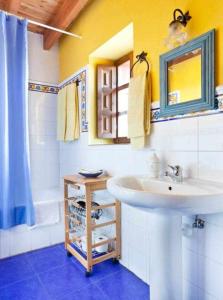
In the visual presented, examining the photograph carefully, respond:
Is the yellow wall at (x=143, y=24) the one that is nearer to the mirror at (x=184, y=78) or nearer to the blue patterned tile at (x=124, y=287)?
the mirror at (x=184, y=78)

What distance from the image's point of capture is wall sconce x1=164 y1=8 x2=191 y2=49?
1.13 m

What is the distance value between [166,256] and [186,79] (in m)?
0.95

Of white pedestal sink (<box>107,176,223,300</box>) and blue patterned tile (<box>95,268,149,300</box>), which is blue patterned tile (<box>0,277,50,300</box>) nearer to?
blue patterned tile (<box>95,268,149,300</box>)

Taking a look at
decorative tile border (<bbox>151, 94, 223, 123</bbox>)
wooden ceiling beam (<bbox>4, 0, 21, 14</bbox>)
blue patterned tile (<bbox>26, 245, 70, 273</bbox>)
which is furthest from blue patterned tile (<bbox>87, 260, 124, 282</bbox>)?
wooden ceiling beam (<bbox>4, 0, 21, 14</bbox>)

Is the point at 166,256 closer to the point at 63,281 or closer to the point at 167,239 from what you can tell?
the point at 167,239

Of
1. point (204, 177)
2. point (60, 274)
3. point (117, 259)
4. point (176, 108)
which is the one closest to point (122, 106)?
point (176, 108)

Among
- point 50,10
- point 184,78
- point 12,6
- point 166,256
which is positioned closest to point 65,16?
point 50,10

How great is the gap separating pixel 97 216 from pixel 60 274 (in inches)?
20.4

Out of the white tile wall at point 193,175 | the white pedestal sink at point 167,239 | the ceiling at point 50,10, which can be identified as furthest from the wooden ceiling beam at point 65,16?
the white pedestal sink at point 167,239

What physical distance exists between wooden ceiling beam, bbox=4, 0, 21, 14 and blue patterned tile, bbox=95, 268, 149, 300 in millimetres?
2517

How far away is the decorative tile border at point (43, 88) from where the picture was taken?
2.60 meters

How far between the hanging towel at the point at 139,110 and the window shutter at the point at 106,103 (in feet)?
1.99

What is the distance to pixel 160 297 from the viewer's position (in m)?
1.11

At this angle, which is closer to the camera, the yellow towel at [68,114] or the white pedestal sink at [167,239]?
the white pedestal sink at [167,239]
